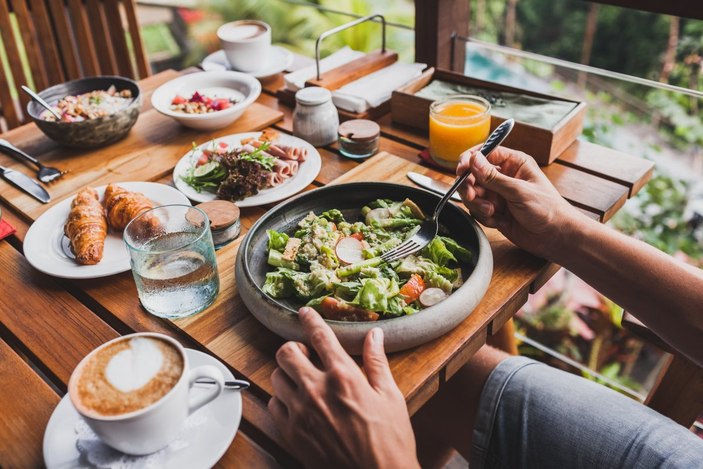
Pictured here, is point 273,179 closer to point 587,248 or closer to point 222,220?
point 222,220

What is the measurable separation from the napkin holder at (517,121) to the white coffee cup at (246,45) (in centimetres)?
66

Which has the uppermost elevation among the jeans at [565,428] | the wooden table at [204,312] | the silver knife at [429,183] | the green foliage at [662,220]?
the silver knife at [429,183]

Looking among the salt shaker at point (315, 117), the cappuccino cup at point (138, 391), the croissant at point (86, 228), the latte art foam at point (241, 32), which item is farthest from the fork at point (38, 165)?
the cappuccino cup at point (138, 391)

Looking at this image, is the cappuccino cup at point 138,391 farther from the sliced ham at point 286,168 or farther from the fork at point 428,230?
the sliced ham at point 286,168

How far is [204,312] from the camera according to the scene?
1.33 metres

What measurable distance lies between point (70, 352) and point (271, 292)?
0.44 metres

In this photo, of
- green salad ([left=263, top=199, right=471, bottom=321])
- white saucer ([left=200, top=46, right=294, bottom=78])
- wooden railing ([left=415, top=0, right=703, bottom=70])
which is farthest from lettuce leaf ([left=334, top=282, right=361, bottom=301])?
wooden railing ([left=415, top=0, right=703, bottom=70])

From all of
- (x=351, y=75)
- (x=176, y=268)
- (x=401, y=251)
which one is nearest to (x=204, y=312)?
(x=176, y=268)

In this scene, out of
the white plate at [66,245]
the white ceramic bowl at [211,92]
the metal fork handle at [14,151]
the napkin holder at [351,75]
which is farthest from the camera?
the napkin holder at [351,75]

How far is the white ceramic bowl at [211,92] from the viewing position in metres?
2.04

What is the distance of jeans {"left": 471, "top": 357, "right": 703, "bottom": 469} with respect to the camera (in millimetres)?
1343

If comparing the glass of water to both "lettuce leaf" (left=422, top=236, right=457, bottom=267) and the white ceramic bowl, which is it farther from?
the white ceramic bowl

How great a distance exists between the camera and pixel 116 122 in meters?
1.99

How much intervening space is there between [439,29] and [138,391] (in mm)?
1958
